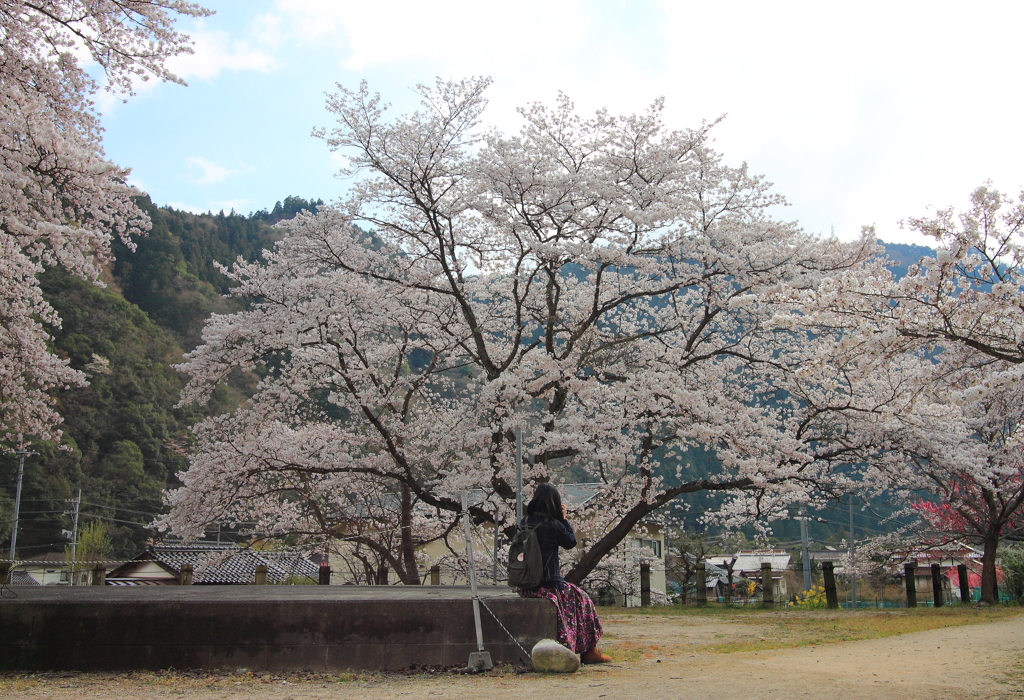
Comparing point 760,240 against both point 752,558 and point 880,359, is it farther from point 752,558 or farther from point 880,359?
point 752,558

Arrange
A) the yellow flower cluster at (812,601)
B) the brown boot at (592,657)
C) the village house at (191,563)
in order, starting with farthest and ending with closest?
the village house at (191,563)
the yellow flower cluster at (812,601)
the brown boot at (592,657)

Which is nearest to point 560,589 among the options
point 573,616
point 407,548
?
point 573,616

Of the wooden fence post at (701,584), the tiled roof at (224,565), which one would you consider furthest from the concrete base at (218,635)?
the tiled roof at (224,565)

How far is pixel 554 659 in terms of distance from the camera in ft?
17.0

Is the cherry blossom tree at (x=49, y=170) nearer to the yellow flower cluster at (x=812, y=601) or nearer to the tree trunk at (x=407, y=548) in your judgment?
the tree trunk at (x=407, y=548)

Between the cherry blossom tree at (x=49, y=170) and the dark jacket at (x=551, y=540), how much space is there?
479 centimetres

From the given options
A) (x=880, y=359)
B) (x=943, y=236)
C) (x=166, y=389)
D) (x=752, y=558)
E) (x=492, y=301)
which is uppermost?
(x=166, y=389)

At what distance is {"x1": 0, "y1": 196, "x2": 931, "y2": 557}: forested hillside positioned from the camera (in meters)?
35.7

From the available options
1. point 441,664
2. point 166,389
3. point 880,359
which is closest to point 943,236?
point 880,359

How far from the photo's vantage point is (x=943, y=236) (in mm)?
5023

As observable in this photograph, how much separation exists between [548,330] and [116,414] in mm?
34888

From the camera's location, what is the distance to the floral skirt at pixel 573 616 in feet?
18.4

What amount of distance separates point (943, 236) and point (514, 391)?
6177 mm

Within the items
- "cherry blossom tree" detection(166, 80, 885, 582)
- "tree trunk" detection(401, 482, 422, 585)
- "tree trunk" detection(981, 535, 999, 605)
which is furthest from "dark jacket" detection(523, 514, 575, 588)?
"tree trunk" detection(981, 535, 999, 605)
